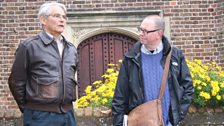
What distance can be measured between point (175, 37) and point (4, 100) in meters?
3.63

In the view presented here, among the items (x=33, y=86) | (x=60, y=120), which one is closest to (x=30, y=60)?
(x=33, y=86)

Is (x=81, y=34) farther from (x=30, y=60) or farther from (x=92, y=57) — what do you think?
(x=30, y=60)

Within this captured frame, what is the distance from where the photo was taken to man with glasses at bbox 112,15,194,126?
4.20 metres

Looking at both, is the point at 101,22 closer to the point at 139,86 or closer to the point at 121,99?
the point at 121,99

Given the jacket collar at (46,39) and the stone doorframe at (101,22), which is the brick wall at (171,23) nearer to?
the stone doorframe at (101,22)

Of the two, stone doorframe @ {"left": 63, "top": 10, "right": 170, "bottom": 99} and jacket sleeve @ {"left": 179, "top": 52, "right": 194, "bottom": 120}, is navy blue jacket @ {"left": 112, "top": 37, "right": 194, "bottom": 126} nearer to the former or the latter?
jacket sleeve @ {"left": 179, "top": 52, "right": 194, "bottom": 120}

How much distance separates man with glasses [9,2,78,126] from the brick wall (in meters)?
5.44

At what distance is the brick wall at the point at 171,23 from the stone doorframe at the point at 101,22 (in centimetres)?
11

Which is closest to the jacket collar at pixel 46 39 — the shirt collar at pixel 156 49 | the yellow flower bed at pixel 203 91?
the shirt collar at pixel 156 49

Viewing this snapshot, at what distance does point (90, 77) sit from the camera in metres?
10.1

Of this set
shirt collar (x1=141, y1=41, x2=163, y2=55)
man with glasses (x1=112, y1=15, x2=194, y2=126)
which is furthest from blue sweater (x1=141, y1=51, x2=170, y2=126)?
shirt collar (x1=141, y1=41, x2=163, y2=55)

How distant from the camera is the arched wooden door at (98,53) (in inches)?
396

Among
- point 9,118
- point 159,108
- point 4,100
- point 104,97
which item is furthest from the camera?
point 4,100

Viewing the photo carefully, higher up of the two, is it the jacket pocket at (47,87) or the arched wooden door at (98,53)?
the jacket pocket at (47,87)
